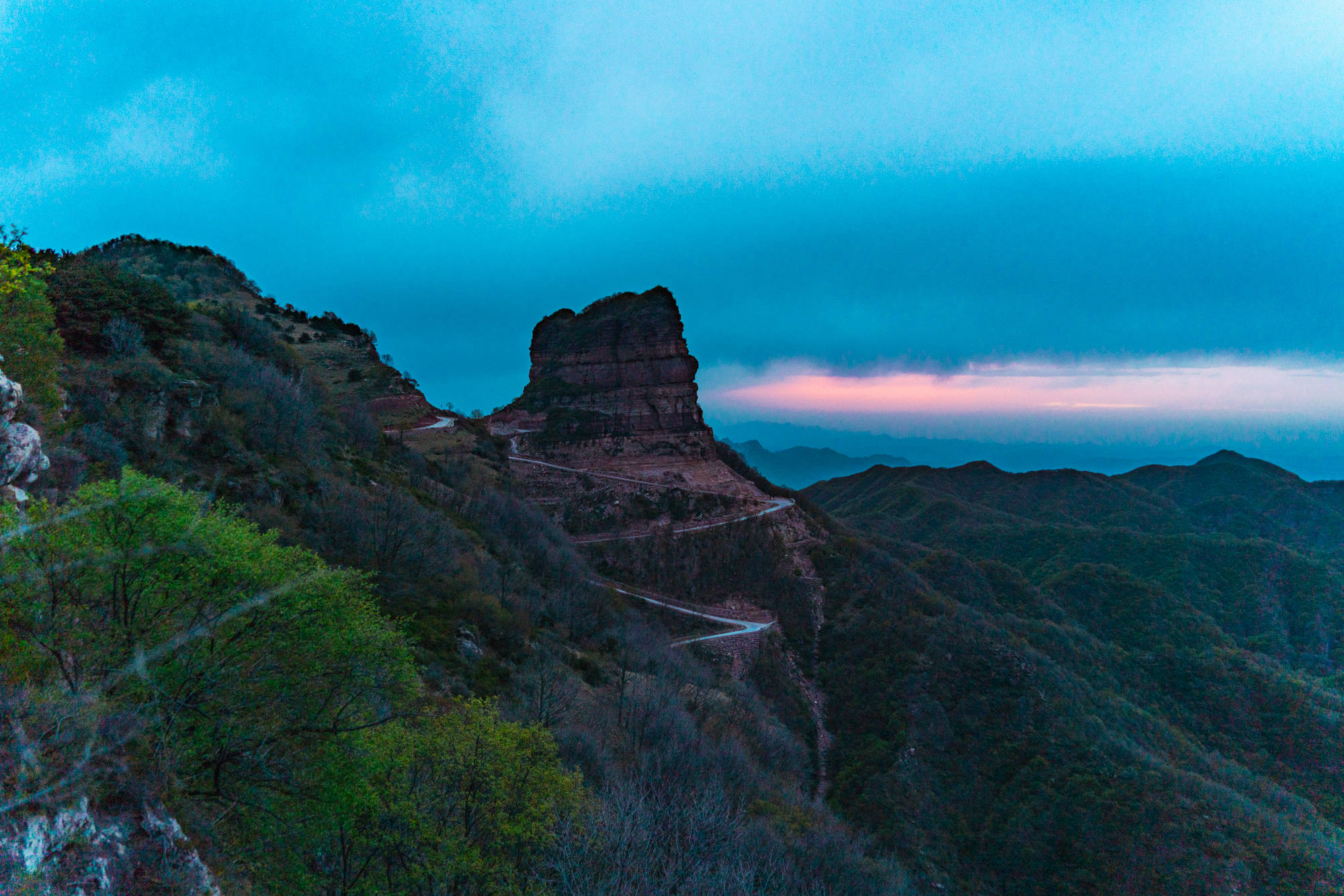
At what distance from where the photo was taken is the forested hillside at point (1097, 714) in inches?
880

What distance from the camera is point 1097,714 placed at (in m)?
30.7

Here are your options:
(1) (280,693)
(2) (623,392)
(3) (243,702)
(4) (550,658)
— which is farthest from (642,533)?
(3) (243,702)

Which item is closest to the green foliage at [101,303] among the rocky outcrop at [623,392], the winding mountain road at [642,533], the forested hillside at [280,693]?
the forested hillside at [280,693]

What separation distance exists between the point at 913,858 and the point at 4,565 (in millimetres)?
31317

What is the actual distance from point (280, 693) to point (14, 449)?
6.94m

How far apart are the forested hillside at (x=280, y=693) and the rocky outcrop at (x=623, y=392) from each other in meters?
30.8

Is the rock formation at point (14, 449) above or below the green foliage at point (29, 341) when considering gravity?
below

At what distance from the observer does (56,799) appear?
16.3 feet

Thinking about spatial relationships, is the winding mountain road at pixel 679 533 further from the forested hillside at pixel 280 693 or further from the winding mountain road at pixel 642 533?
the forested hillside at pixel 280 693

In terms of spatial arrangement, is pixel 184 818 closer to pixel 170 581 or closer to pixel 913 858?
pixel 170 581

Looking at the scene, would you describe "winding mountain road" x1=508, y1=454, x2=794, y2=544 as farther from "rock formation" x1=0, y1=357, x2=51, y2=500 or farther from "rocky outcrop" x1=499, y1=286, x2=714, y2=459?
"rock formation" x1=0, y1=357, x2=51, y2=500

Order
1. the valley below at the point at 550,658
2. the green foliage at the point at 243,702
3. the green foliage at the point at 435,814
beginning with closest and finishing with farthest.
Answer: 1. the green foliage at the point at 243,702
2. the valley below at the point at 550,658
3. the green foliage at the point at 435,814

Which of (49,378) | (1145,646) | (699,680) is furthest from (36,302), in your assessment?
(1145,646)

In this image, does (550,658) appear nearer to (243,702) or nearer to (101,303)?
(243,702)
